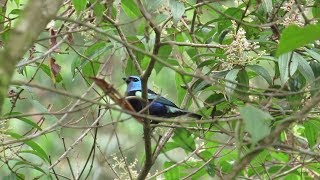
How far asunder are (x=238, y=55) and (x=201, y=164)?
66cm

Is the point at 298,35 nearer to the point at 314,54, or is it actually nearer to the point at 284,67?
the point at 284,67

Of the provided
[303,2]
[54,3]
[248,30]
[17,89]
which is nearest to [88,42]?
[17,89]

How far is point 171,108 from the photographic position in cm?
350

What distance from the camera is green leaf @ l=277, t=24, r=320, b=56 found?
1728 millimetres

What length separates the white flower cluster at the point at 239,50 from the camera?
2549 mm

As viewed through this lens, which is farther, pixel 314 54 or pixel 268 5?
pixel 268 5

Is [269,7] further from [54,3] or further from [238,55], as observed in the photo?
[54,3]

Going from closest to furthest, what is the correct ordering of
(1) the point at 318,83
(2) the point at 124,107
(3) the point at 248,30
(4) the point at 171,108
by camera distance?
(2) the point at 124,107
(1) the point at 318,83
(3) the point at 248,30
(4) the point at 171,108

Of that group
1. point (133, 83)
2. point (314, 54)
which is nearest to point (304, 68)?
point (314, 54)

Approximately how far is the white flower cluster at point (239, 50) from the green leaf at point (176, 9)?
0.24 m

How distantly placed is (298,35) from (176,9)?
1.06m

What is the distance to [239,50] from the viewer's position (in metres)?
2.60

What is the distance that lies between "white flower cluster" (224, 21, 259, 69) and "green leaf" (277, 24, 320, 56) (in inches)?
29.3

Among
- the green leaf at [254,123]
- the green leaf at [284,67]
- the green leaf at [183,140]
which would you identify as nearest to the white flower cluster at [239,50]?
the green leaf at [284,67]
